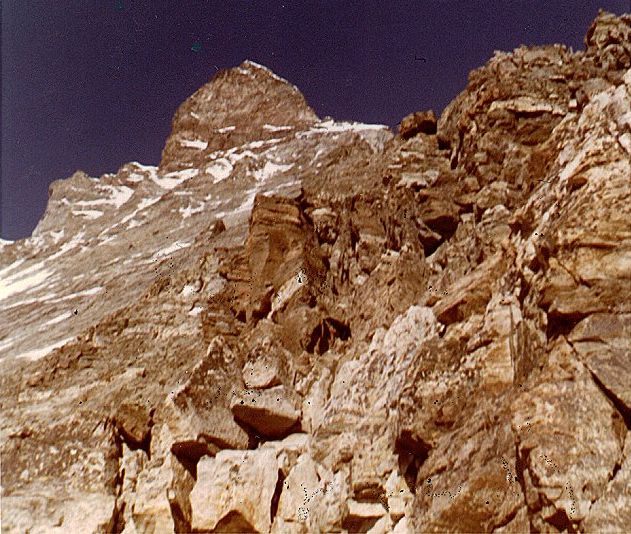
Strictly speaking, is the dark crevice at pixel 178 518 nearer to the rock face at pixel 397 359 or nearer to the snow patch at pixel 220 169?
the rock face at pixel 397 359

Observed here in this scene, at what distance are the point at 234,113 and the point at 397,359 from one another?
285 ft

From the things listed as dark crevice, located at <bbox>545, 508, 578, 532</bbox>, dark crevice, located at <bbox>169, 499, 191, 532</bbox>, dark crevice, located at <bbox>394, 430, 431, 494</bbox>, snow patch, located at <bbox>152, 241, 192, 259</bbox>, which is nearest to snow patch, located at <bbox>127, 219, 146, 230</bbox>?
snow patch, located at <bbox>152, 241, 192, 259</bbox>

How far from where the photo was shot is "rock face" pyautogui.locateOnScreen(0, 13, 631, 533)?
6.43 meters

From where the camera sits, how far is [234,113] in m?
90.6

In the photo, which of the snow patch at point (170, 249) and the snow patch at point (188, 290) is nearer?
Answer: the snow patch at point (188, 290)

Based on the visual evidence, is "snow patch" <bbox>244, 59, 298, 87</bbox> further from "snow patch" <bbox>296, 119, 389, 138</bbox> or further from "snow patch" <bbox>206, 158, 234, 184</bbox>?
"snow patch" <bbox>206, 158, 234, 184</bbox>

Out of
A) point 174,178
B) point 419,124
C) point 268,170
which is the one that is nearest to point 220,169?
point 268,170

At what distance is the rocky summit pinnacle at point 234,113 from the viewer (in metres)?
81.7

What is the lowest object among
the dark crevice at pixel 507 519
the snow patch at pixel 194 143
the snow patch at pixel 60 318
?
the dark crevice at pixel 507 519

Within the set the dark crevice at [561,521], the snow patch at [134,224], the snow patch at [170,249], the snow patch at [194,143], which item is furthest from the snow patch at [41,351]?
the snow patch at [194,143]

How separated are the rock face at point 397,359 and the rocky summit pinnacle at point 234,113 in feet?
209

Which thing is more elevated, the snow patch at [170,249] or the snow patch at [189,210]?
the snow patch at [189,210]

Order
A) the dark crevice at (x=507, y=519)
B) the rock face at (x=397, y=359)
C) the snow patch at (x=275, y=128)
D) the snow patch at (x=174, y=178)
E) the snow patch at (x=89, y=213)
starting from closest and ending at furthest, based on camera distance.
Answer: the dark crevice at (x=507, y=519) < the rock face at (x=397, y=359) < the snow patch at (x=174, y=178) < the snow patch at (x=275, y=128) < the snow patch at (x=89, y=213)

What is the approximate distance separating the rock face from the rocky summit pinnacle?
63.8 meters
